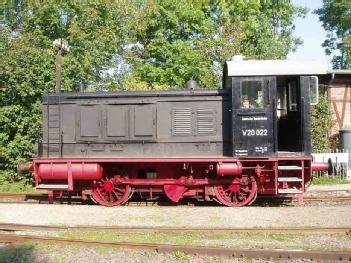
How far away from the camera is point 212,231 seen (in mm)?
7812

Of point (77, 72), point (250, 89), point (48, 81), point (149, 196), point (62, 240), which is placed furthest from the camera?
point (77, 72)

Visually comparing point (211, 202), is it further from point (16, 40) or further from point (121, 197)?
point (16, 40)

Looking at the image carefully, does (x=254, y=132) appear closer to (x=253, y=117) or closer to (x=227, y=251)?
(x=253, y=117)

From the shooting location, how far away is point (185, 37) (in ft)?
86.4

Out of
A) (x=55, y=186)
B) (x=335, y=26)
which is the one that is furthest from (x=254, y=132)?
(x=335, y=26)

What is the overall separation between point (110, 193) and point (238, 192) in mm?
3259

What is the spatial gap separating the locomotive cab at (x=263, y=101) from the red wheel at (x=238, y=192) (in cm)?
75

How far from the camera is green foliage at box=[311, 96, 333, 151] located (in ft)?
62.3

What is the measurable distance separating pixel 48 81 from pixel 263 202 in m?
9.27

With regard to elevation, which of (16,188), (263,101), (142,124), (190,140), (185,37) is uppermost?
(185,37)

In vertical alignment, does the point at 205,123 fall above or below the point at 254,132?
above

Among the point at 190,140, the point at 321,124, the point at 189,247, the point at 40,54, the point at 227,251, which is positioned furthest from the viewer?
the point at 321,124

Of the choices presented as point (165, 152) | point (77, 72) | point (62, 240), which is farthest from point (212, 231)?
point (77, 72)

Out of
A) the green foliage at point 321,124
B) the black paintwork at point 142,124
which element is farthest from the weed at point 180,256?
the green foliage at point 321,124
